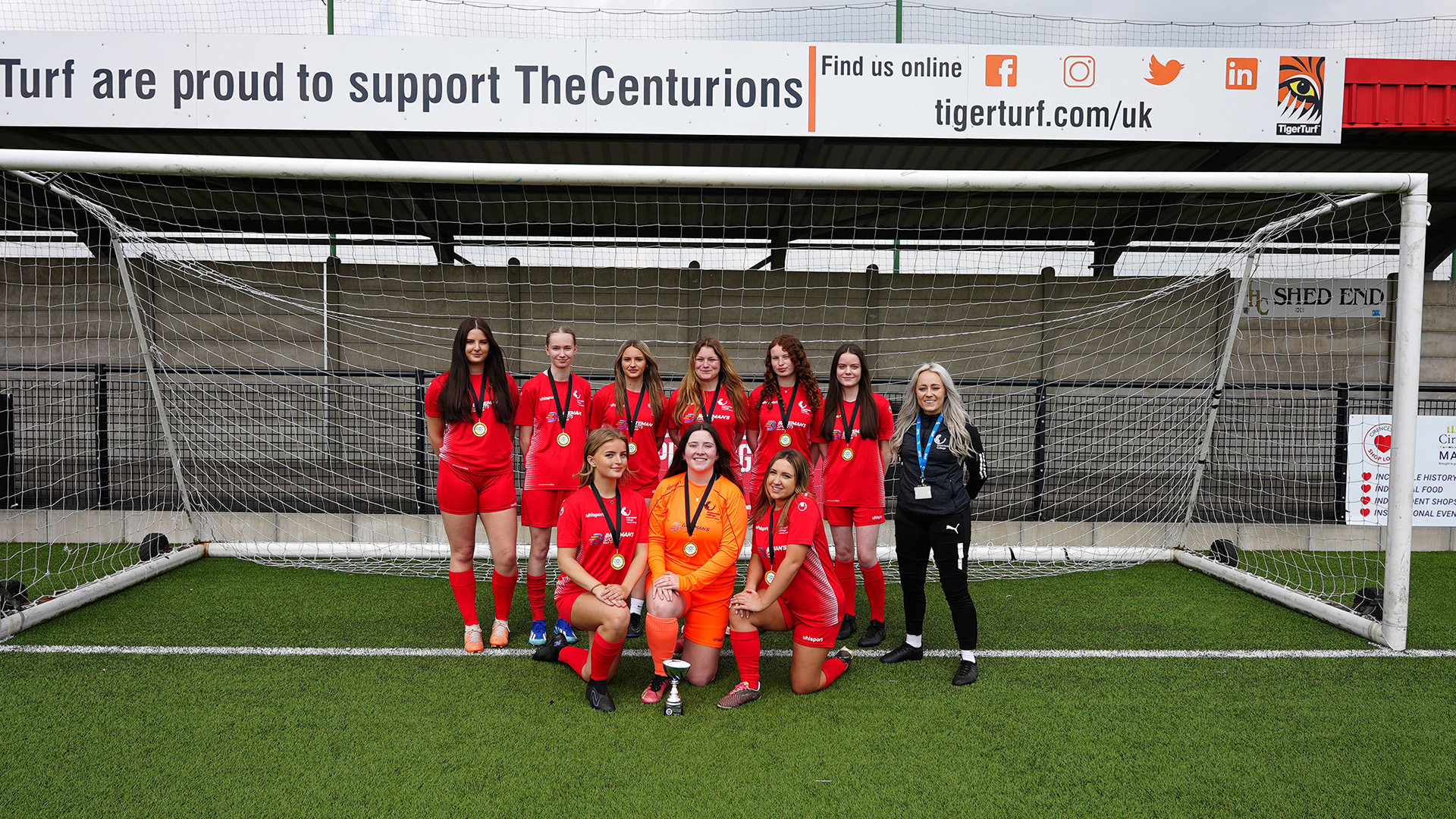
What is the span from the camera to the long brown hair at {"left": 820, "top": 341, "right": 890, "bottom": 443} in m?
3.65

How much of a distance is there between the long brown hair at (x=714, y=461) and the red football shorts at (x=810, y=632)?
0.60m

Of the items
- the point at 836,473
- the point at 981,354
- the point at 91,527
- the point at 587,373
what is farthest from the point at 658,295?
the point at 91,527

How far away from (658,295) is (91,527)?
5.22 metres

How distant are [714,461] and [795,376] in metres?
0.87

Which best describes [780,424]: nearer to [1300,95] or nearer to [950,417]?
[950,417]

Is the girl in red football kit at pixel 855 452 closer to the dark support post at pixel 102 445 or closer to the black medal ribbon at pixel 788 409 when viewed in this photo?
the black medal ribbon at pixel 788 409

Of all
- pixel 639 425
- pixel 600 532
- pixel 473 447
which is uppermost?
pixel 639 425

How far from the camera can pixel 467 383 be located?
3475 mm

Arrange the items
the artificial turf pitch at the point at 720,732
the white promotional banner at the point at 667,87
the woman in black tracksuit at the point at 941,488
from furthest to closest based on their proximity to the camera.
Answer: the white promotional banner at the point at 667,87 < the woman in black tracksuit at the point at 941,488 < the artificial turf pitch at the point at 720,732

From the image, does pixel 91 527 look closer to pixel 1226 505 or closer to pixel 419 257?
pixel 419 257

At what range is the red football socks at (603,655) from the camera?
118 inches

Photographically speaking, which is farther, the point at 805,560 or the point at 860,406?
the point at 860,406

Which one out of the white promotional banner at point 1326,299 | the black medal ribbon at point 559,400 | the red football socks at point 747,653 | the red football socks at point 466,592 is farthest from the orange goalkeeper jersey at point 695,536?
the white promotional banner at point 1326,299

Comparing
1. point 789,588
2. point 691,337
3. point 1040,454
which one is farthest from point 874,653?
point 691,337
